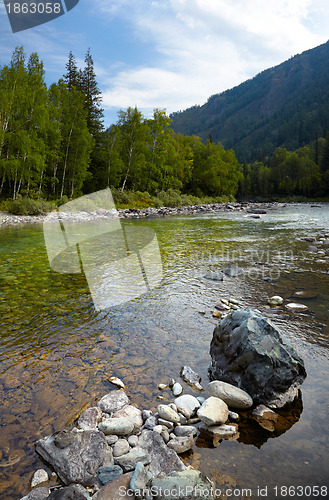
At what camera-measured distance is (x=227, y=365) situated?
3.49 meters

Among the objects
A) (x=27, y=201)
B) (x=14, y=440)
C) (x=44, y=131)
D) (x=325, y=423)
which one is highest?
(x=44, y=131)

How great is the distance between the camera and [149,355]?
13.3 ft

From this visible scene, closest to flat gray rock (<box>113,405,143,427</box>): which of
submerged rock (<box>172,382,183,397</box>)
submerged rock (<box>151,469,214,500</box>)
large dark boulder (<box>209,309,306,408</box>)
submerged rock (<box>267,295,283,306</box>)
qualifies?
submerged rock (<box>172,382,183,397</box>)

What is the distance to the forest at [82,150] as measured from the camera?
26562 millimetres

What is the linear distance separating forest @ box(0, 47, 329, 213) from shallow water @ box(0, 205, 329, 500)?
22725 millimetres

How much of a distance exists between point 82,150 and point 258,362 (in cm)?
3607

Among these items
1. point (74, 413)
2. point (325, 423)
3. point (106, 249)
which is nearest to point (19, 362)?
point (74, 413)

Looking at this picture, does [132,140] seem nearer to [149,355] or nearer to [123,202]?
[123,202]

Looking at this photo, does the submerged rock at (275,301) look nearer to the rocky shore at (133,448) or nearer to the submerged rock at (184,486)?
the rocky shore at (133,448)

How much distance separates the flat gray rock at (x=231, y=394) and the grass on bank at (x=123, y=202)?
26.1m

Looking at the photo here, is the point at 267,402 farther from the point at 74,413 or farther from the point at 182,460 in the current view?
the point at 74,413

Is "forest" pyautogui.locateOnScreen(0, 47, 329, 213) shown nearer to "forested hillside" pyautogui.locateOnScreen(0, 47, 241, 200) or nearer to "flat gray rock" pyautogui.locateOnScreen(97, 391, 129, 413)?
"forested hillside" pyautogui.locateOnScreen(0, 47, 241, 200)

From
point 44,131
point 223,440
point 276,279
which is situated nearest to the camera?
point 223,440

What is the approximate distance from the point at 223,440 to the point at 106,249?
1006 centimetres
